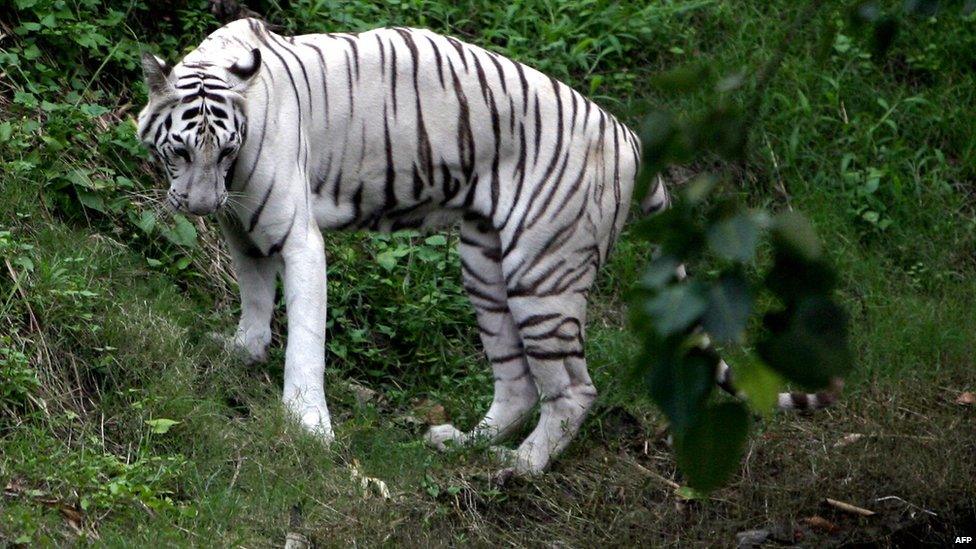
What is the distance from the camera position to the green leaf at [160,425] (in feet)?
14.4

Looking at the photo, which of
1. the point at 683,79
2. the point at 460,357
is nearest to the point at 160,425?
the point at 460,357

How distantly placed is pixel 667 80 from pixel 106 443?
3308 mm

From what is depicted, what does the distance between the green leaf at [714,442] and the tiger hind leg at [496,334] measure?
3.69 metres

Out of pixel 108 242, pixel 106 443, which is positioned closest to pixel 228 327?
pixel 108 242

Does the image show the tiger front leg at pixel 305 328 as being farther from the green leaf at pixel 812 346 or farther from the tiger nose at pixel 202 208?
the green leaf at pixel 812 346

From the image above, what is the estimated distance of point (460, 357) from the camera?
568 centimetres

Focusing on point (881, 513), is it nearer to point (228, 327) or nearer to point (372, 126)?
point (372, 126)

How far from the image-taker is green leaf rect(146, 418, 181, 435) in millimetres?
4379

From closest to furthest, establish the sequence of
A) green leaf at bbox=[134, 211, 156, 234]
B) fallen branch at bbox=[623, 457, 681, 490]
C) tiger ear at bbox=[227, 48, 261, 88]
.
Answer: tiger ear at bbox=[227, 48, 261, 88] → fallen branch at bbox=[623, 457, 681, 490] → green leaf at bbox=[134, 211, 156, 234]

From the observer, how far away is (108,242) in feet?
17.6

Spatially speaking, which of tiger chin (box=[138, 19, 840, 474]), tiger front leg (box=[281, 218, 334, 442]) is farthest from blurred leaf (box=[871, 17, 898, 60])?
tiger front leg (box=[281, 218, 334, 442])

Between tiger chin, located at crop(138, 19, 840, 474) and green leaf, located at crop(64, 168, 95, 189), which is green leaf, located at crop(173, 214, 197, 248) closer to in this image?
green leaf, located at crop(64, 168, 95, 189)

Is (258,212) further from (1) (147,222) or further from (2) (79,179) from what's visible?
(2) (79,179)

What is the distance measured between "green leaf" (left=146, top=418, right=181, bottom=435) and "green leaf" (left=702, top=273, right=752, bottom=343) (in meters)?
3.35
